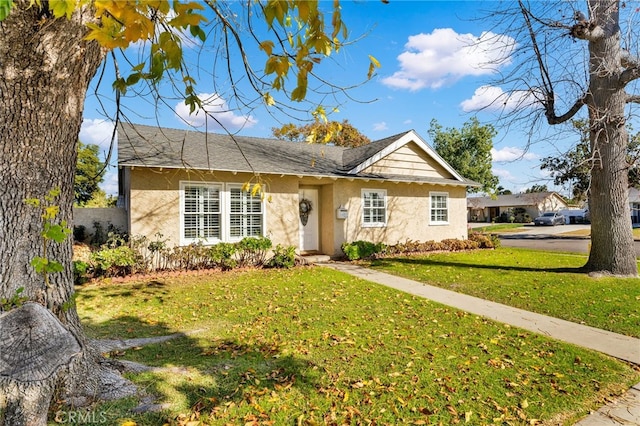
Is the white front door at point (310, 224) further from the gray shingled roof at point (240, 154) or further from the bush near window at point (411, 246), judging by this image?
the bush near window at point (411, 246)

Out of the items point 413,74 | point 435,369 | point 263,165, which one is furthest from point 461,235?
point 435,369

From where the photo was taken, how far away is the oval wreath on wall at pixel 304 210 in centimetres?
1399

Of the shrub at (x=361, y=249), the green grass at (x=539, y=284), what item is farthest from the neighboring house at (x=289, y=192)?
the green grass at (x=539, y=284)

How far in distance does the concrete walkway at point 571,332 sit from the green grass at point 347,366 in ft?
0.52

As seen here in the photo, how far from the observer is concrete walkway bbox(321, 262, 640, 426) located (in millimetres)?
3234

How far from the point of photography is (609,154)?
9.27 metres

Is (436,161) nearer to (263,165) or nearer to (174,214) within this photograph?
(263,165)

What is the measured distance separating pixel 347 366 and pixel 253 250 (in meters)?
7.88

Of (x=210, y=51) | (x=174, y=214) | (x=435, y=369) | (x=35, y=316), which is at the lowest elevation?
Answer: (x=435, y=369)

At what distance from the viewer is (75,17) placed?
110 inches

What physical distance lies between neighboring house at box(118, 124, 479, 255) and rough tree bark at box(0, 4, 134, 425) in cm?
619

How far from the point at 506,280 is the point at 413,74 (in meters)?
6.12

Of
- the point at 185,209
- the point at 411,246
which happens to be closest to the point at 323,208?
the point at 411,246

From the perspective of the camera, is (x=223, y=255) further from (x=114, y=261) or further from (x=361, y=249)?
(x=361, y=249)
